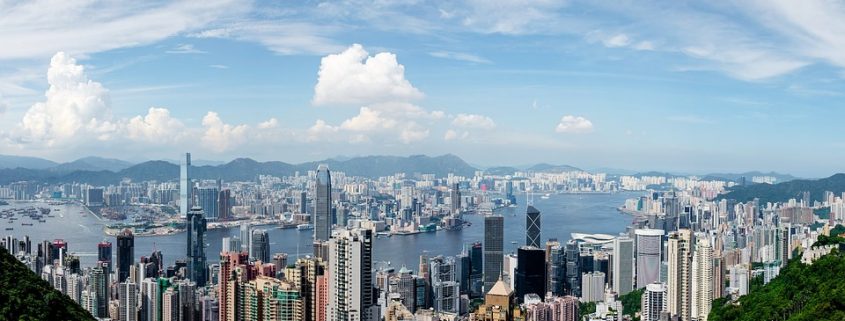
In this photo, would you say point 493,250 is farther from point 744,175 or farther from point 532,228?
point 744,175

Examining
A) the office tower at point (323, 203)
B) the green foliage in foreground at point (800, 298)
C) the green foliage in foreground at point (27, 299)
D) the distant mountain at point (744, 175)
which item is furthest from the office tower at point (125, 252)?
the distant mountain at point (744, 175)

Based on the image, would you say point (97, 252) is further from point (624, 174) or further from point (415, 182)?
point (624, 174)

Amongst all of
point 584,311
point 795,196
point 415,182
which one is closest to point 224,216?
point 415,182

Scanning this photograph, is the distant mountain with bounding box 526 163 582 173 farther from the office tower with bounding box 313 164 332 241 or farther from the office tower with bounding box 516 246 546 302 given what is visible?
the office tower with bounding box 516 246 546 302

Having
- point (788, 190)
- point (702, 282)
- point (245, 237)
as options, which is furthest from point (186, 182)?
point (788, 190)

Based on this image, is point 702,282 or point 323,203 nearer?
point 702,282

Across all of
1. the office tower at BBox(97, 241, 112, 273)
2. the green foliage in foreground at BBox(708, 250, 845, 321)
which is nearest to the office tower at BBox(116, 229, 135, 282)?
the office tower at BBox(97, 241, 112, 273)
